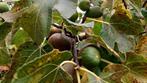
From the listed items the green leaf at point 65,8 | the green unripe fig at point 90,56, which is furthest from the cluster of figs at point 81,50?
the green leaf at point 65,8

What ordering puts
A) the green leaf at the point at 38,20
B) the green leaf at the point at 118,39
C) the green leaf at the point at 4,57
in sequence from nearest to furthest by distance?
the green leaf at the point at 38,20 → the green leaf at the point at 118,39 → the green leaf at the point at 4,57

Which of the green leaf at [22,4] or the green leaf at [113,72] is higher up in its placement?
the green leaf at [22,4]

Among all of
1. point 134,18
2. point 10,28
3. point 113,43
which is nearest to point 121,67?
point 113,43

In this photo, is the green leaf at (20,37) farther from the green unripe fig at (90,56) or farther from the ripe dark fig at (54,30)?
the green unripe fig at (90,56)

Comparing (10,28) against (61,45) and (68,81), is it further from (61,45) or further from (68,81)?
(68,81)

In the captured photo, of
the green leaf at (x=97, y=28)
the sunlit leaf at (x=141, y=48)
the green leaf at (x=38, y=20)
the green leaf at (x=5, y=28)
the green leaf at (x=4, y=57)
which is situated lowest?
the sunlit leaf at (x=141, y=48)

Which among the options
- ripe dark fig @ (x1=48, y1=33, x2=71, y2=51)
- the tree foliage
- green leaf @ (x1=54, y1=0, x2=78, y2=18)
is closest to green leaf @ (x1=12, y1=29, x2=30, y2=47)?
the tree foliage
